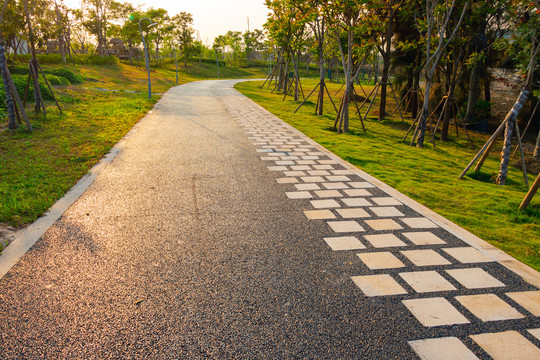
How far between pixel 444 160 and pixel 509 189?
2.71 metres

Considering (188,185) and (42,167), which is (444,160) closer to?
(188,185)

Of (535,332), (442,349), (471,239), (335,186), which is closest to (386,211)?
(471,239)

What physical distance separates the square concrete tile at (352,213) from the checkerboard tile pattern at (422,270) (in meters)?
0.02

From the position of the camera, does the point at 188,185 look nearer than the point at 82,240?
No

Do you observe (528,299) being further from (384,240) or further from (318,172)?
(318,172)

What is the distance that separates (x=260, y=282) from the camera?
3367mm

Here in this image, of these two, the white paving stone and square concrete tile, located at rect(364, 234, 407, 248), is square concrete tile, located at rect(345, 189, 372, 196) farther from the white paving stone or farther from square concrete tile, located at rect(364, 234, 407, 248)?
square concrete tile, located at rect(364, 234, 407, 248)

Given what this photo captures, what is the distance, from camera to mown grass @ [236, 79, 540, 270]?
15.8 ft

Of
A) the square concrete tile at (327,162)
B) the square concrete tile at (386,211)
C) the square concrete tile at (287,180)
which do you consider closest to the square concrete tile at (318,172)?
the square concrete tile at (287,180)

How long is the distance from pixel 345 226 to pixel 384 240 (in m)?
0.59

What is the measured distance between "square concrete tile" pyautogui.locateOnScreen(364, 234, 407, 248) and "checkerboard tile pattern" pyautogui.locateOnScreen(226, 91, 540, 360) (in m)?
0.01

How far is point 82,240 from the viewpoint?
416cm

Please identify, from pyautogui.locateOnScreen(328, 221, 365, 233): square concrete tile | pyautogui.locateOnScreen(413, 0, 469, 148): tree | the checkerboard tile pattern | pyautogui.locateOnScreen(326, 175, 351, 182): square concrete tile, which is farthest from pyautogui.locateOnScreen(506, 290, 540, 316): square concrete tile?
pyautogui.locateOnScreen(413, 0, 469, 148): tree

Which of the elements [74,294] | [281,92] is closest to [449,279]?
[74,294]
